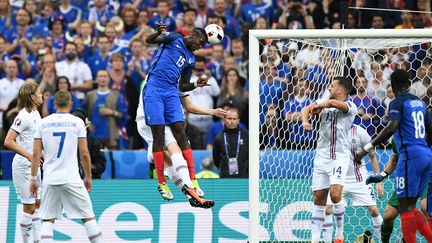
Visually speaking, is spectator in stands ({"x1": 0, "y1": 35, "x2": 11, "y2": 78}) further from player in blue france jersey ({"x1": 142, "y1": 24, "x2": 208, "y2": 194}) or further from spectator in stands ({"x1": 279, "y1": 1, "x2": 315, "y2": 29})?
player in blue france jersey ({"x1": 142, "y1": 24, "x2": 208, "y2": 194})

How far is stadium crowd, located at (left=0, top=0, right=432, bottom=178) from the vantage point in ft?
59.8

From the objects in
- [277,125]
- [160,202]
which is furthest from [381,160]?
[160,202]

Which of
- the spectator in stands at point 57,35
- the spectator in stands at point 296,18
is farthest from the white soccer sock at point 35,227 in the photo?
the spectator in stands at point 296,18

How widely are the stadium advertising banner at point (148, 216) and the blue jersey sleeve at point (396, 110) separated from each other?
4.10 meters

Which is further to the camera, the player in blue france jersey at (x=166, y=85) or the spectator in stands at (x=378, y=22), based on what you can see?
the spectator in stands at (x=378, y=22)

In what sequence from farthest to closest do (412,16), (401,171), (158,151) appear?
(412,16) → (158,151) → (401,171)

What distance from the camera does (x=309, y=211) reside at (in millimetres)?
17109

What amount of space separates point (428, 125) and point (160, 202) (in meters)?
5.06

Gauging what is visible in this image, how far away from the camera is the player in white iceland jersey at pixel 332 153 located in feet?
52.1

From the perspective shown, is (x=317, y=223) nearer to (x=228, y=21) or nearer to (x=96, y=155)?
(x=96, y=155)

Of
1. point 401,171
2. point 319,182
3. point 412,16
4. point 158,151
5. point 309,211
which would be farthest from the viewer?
point 412,16

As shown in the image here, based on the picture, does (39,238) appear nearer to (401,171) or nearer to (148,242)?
(148,242)

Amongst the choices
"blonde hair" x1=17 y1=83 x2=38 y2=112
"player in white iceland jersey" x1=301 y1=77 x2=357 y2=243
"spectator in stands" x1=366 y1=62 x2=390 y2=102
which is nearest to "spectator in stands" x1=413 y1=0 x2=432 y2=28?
"spectator in stands" x1=366 y1=62 x2=390 y2=102

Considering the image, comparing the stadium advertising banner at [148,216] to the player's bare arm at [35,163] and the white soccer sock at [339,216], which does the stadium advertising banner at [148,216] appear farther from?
the player's bare arm at [35,163]
